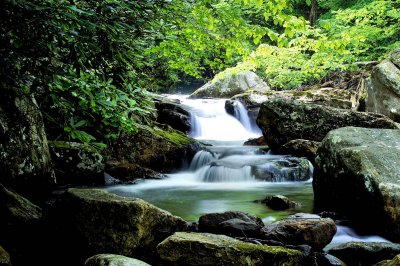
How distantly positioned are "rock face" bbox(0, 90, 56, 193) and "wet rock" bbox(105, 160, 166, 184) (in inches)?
125

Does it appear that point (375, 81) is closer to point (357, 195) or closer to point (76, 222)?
point (357, 195)

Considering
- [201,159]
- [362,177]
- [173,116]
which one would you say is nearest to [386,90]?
[201,159]

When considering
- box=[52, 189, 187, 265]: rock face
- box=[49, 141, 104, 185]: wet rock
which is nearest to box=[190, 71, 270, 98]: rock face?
box=[49, 141, 104, 185]: wet rock

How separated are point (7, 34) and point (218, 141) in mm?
11654

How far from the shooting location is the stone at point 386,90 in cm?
1298

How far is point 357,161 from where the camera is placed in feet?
17.0

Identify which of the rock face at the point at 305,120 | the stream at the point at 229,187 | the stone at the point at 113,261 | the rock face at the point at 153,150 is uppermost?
the rock face at the point at 305,120

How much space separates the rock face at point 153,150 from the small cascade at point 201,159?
0.15 m

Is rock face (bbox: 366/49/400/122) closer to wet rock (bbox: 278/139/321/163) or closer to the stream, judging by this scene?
wet rock (bbox: 278/139/321/163)

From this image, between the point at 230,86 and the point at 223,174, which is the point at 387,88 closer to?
the point at 223,174

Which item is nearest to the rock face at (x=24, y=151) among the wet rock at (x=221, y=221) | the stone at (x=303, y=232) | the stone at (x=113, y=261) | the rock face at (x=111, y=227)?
the rock face at (x=111, y=227)

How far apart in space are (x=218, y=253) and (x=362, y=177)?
101 inches

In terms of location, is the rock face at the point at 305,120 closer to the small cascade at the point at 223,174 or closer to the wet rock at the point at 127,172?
the small cascade at the point at 223,174

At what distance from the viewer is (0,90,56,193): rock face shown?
15.5ft
